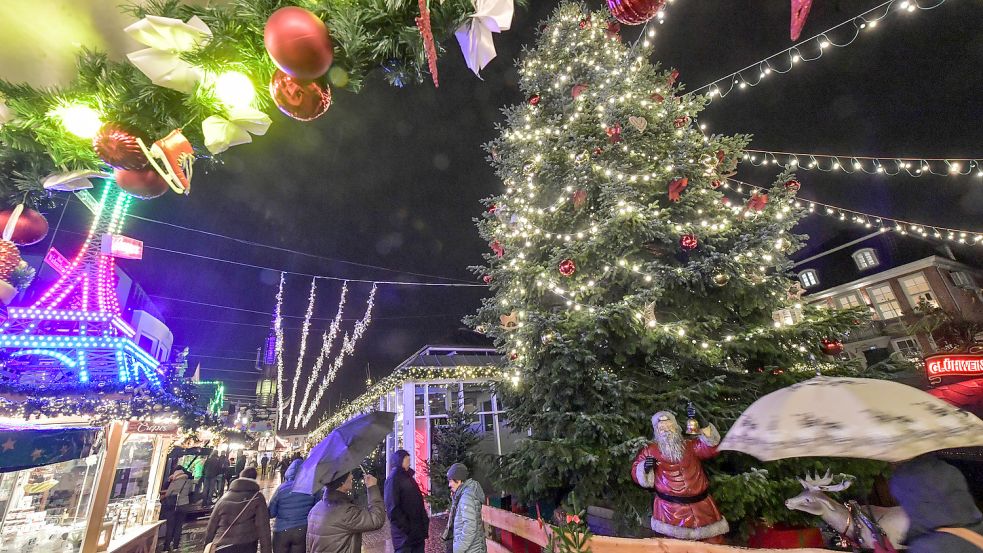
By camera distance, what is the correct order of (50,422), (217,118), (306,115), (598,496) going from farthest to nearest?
(50,422) → (598,496) → (306,115) → (217,118)

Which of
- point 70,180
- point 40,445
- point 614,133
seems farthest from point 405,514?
point 614,133

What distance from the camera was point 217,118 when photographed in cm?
147

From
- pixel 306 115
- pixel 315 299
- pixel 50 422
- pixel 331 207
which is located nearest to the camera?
pixel 306 115

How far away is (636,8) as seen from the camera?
196cm

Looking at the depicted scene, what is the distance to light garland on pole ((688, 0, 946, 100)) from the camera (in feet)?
18.8

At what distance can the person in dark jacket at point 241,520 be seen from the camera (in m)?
5.04

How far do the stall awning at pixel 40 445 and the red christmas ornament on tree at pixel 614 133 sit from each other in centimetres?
867

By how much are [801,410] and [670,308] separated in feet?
12.2

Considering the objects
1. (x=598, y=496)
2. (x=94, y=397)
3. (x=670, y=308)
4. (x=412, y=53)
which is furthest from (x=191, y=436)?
(x=412, y=53)

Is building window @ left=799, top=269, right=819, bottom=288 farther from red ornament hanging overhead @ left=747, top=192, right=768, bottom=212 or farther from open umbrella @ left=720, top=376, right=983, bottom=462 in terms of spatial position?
open umbrella @ left=720, top=376, right=983, bottom=462

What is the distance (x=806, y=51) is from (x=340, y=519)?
9.84m

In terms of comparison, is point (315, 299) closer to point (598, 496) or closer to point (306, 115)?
point (598, 496)

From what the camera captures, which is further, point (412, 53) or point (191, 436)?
point (191, 436)

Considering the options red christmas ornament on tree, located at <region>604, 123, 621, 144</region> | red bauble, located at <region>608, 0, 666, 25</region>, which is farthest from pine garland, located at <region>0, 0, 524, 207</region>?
red christmas ornament on tree, located at <region>604, 123, 621, 144</region>
